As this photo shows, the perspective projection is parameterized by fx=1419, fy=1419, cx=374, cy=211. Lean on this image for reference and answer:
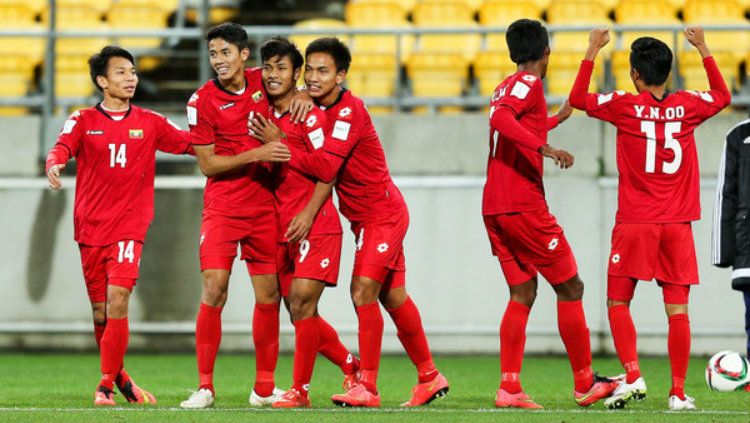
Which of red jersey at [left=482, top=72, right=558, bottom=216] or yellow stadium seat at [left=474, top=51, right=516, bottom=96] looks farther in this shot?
yellow stadium seat at [left=474, top=51, right=516, bottom=96]

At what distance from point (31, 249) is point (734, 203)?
6.58m

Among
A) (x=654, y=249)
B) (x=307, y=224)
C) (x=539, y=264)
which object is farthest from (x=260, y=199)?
(x=654, y=249)

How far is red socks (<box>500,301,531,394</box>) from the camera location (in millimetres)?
7781

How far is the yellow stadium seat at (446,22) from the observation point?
1448cm

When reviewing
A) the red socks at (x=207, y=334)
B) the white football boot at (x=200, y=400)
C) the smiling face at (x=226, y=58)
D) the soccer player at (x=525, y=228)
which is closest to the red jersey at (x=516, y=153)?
the soccer player at (x=525, y=228)

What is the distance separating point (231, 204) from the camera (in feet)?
26.1

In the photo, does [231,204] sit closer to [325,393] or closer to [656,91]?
[325,393]

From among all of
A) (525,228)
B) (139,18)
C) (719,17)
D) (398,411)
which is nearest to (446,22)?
(719,17)

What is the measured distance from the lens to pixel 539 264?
25.4ft

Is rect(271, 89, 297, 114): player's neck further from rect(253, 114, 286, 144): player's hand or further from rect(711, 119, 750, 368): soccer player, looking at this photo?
rect(711, 119, 750, 368): soccer player

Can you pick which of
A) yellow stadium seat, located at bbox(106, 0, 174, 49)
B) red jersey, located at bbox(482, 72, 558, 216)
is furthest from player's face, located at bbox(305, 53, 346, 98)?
yellow stadium seat, located at bbox(106, 0, 174, 49)

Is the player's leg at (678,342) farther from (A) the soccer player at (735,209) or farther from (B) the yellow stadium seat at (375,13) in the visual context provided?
(B) the yellow stadium seat at (375,13)

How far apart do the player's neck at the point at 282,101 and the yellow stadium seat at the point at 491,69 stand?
229 inches

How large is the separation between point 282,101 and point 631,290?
2.19 metres
